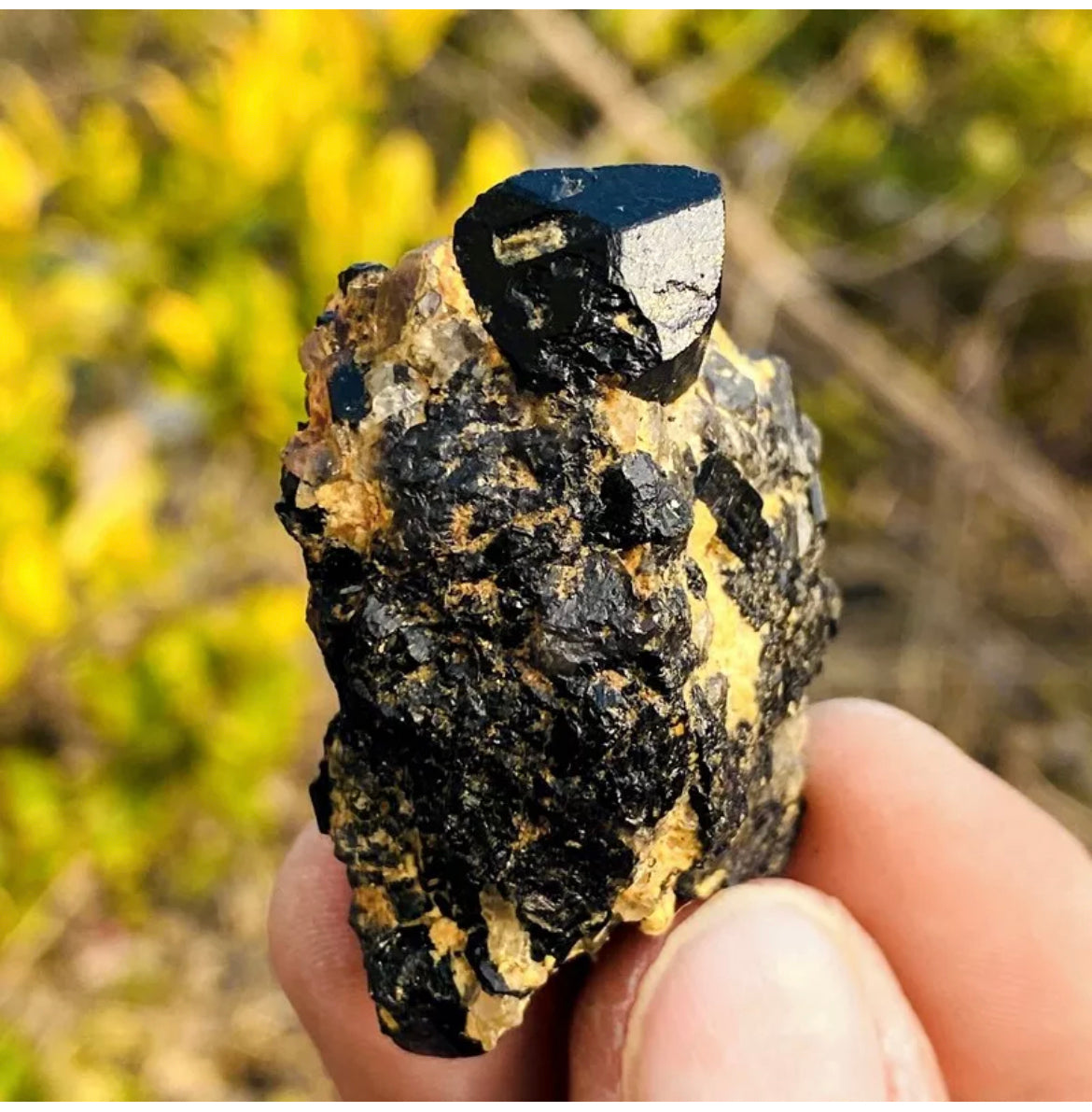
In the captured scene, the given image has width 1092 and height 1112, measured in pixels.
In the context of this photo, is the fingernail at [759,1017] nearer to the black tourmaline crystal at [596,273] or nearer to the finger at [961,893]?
the finger at [961,893]

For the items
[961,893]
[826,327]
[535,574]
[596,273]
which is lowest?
[961,893]

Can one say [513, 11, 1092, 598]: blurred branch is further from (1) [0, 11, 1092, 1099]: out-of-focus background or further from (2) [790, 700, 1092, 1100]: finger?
(2) [790, 700, 1092, 1100]: finger

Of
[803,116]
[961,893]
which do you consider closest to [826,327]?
[803,116]

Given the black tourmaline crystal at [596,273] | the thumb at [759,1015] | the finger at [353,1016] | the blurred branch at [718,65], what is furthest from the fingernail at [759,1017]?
the blurred branch at [718,65]

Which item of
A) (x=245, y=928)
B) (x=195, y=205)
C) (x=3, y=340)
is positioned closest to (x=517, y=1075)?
(x=245, y=928)

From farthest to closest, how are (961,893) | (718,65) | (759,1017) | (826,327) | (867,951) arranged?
(718,65), (826,327), (961,893), (867,951), (759,1017)

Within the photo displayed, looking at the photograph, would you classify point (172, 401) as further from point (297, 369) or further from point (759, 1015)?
point (759, 1015)

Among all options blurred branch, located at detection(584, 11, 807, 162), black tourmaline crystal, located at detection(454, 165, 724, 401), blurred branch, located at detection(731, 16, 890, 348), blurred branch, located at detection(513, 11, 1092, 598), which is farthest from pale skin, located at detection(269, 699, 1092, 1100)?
blurred branch, located at detection(584, 11, 807, 162)
